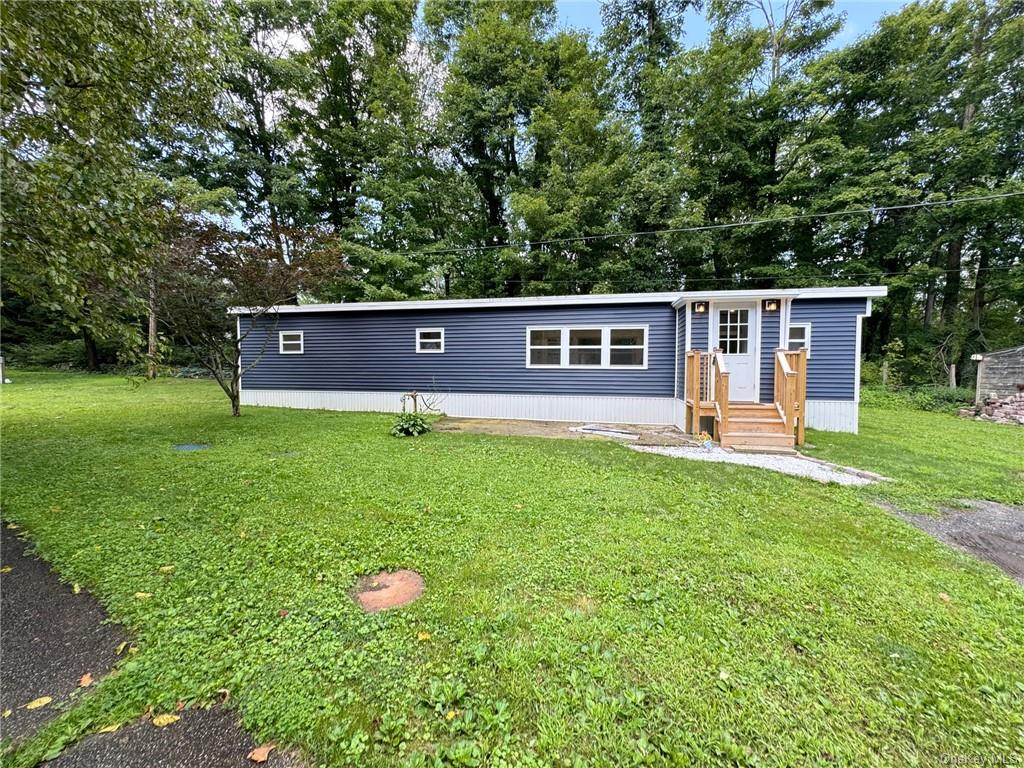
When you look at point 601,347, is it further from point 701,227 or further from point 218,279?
point 701,227

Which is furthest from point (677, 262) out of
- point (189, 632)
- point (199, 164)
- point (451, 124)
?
point (199, 164)

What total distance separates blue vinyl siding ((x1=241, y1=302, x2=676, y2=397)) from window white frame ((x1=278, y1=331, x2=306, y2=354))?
0.36ft

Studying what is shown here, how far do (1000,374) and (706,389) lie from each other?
8.63 metres

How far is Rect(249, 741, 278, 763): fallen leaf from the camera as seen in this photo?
1.43 meters

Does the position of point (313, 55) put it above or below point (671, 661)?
above

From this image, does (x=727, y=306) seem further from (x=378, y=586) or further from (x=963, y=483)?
(x=378, y=586)

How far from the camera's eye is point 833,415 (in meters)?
8.27

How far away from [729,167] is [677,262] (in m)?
4.09

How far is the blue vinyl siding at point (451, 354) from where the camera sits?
8914 millimetres

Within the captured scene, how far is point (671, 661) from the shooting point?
1.88 metres

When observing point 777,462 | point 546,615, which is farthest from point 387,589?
point 777,462

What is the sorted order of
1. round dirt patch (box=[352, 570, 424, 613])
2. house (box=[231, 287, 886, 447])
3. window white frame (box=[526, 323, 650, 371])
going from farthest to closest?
window white frame (box=[526, 323, 650, 371]), house (box=[231, 287, 886, 447]), round dirt patch (box=[352, 570, 424, 613])

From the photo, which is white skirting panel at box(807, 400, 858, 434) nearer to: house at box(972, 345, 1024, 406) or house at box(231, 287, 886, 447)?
house at box(231, 287, 886, 447)

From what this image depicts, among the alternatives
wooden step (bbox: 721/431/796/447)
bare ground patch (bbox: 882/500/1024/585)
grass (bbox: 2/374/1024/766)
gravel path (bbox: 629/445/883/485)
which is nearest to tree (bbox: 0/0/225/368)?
grass (bbox: 2/374/1024/766)
